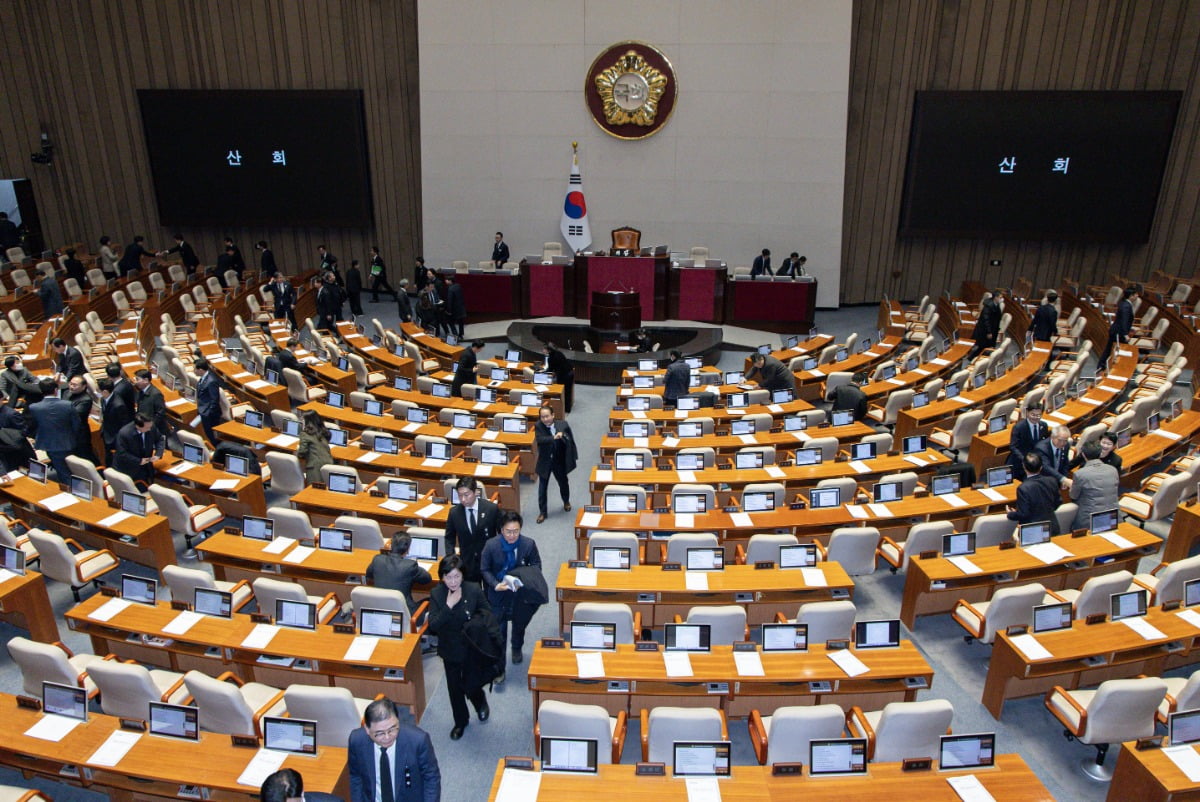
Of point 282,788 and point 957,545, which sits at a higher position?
point 282,788

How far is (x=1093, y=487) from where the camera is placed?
7758 millimetres

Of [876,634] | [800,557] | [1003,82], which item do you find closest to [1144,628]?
[876,634]

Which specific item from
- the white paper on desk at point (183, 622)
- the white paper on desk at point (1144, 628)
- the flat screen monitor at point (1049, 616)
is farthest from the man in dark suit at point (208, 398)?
the white paper on desk at point (1144, 628)

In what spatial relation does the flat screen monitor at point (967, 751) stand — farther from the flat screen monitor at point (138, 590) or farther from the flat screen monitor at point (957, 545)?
the flat screen monitor at point (138, 590)

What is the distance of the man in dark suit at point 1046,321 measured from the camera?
48.9 ft

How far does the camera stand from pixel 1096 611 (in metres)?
6.75

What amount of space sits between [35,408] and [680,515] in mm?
7379

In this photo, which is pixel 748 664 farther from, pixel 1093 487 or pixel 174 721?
pixel 1093 487

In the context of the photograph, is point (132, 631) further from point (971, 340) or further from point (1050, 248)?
point (1050, 248)

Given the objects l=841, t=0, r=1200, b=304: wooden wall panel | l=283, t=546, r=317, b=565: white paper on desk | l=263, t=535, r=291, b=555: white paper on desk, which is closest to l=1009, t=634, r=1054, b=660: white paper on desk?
l=283, t=546, r=317, b=565: white paper on desk

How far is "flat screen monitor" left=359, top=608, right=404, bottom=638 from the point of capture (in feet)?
20.3

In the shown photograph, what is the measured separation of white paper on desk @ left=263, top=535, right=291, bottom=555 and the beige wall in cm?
1467

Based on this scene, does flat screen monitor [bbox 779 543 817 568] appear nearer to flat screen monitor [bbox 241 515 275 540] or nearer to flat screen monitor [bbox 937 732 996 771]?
flat screen monitor [bbox 937 732 996 771]

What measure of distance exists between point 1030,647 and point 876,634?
1.20 meters
